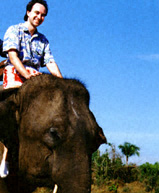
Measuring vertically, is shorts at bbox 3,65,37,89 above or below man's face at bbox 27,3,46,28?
below

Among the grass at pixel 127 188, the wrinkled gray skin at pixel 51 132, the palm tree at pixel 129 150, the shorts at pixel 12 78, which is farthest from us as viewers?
the palm tree at pixel 129 150

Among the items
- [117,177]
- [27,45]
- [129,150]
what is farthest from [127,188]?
[27,45]

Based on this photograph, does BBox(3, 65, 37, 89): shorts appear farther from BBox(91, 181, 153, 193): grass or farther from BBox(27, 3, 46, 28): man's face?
BBox(91, 181, 153, 193): grass

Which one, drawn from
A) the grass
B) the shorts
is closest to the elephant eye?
the shorts

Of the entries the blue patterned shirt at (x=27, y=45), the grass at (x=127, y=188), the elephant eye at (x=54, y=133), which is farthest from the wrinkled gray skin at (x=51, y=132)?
the grass at (x=127, y=188)

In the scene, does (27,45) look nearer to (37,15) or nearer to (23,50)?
(23,50)

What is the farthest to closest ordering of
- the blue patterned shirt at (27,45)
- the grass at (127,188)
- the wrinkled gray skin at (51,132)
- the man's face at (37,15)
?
the grass at (127,188) → the man's face at (37,15) → the blue patterned shirt at (27,45) → the wrinkled gray skin at (51,132)

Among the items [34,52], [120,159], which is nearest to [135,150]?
[120,159]

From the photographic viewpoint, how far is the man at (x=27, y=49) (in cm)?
576

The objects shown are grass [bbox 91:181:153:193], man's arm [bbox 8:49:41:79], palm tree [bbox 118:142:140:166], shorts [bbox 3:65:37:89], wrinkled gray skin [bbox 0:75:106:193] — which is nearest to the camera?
wrinkled gray skin [bbox 0:75:106:193]

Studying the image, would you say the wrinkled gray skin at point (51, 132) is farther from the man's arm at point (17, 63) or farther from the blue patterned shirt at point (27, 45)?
the blue patterned shirt at point (27, 45)

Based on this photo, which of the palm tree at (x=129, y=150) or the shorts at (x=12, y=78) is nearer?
the shorts at (x=12, y=78)

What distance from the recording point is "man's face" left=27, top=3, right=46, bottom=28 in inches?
241

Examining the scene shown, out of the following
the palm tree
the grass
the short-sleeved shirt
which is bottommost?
the grass
